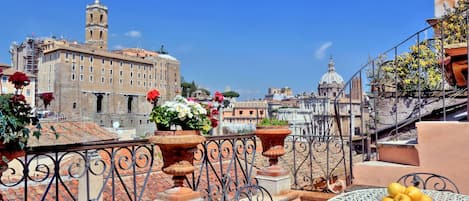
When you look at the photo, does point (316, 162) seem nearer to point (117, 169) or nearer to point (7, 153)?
point (117, 169)

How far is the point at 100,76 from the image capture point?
58375mm

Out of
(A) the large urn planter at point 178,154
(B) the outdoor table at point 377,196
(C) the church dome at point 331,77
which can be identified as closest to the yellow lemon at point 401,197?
(B) the outdoor table at point 377,196

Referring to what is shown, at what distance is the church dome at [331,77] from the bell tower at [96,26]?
48.9 meters

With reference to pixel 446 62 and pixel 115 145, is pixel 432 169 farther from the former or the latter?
pixel 115 145

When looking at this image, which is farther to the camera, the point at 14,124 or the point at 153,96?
the point at 153,96

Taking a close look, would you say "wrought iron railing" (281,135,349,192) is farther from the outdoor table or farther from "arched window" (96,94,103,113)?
"arched window" (96,94,103,113)

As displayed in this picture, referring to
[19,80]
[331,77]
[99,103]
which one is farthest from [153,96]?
[331,77]

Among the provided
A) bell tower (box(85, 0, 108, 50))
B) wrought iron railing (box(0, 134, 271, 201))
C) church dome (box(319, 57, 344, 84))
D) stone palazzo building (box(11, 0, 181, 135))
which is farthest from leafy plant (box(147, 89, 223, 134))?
bell tower (box(85, 0, 108, 50))

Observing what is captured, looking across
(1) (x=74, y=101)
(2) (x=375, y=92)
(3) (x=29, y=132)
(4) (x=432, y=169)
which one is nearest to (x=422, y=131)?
(4) (x=432, y=169)

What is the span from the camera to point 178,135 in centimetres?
308

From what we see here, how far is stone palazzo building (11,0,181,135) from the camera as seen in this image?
54.2 meters

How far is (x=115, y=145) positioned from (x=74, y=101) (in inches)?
2274

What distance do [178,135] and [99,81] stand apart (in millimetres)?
59873

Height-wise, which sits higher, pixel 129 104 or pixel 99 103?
pixel 99 103
